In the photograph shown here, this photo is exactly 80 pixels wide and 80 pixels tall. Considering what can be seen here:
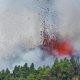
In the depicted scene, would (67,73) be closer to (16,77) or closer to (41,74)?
(41,74)

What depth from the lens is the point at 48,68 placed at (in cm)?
12106

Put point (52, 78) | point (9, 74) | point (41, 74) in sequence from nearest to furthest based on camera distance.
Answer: point (52, 78) → point (41, 74) → point (9, 74)

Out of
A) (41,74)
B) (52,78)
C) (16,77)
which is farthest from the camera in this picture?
(16,77)

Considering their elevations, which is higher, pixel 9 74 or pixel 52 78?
pixel 9 74

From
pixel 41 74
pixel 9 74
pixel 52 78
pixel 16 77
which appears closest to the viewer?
pixel 52 78

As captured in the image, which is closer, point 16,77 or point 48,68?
point 48,68

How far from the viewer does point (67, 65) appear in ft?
385

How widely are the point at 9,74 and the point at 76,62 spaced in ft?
113

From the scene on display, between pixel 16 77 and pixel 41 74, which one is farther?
pixel 16 77

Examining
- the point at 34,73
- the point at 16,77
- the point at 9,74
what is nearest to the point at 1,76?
the point at 9,74

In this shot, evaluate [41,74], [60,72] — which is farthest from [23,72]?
[60,72]

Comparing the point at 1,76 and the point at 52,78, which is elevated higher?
the point at 1,76

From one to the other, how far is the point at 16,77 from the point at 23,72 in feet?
11.1

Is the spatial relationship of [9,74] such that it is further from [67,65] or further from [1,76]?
[67,65]
